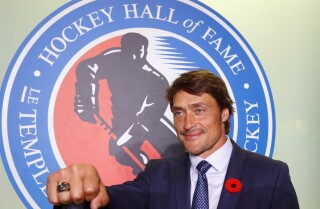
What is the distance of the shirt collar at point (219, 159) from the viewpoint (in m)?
1.45

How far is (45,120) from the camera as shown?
1791mm

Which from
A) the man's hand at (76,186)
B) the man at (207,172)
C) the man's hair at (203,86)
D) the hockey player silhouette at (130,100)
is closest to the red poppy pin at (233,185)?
the man at (207,172)

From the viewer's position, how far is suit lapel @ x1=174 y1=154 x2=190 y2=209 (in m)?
1.38

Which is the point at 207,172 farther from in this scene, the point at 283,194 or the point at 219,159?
the point at 283,194

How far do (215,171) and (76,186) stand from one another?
824 mm

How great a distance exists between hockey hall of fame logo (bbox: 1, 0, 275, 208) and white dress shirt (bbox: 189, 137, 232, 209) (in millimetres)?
400

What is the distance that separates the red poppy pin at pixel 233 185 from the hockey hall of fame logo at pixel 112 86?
0.56 meters

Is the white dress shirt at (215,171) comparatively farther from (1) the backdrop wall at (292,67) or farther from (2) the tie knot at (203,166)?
(1) the backdrop wall at (292,67)

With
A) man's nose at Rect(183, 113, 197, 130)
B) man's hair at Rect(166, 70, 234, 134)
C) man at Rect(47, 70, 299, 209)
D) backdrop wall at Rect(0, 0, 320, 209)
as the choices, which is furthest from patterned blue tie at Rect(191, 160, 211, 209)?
backdrop wall at Rect(0, 0, 320, 209)

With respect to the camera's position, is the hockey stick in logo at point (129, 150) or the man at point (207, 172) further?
the hockey stick in logo at point (129, 150)

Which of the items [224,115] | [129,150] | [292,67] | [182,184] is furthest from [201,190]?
[292,67]

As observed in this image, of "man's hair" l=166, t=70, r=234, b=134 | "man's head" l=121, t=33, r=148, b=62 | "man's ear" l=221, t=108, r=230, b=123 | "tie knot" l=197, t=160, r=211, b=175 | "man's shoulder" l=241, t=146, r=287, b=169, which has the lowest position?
"tie knot" l=197, t=160, r=211, b=175

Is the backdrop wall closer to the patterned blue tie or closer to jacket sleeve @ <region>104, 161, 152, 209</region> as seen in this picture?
the patterned blue tie

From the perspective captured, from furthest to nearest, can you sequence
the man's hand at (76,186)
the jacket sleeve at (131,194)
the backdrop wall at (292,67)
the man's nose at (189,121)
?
the backdrop wall at (292,67), the man's nose at (189,121), the jacket sleeve at (131,194), the man's hand at (76,186)
